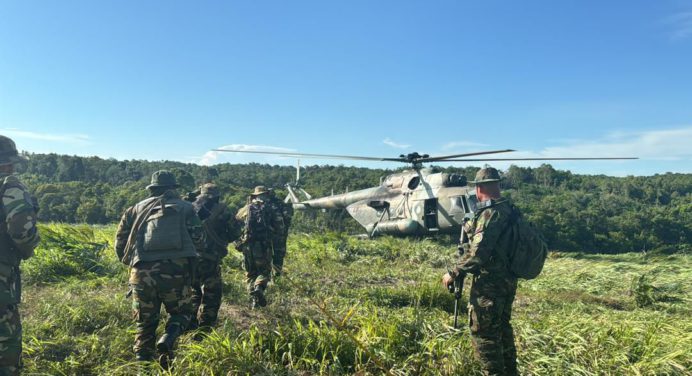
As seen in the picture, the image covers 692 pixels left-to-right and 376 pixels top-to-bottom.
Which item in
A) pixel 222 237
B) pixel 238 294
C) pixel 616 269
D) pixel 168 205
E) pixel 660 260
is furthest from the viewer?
pixel 660 260

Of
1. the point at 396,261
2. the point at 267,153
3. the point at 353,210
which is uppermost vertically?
the point at 267,153

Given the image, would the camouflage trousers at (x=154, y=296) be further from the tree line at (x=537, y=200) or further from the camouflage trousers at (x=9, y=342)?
the tree line at (x=537, y=200)

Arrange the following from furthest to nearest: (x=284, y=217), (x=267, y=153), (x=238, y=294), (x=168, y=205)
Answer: (x=267, y=153) → (x=284, y=217) → (x=238, y=294) → (x=168, y=205)

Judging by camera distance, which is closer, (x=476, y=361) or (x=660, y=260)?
(x=476, y=361)

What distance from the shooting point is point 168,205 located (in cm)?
414

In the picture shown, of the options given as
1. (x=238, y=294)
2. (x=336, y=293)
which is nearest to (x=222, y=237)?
(x=238, y=294)

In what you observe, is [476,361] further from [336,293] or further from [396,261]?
[396,261]

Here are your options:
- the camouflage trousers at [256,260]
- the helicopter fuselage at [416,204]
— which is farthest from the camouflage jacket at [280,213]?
the helicopter fuselage at [416,204]

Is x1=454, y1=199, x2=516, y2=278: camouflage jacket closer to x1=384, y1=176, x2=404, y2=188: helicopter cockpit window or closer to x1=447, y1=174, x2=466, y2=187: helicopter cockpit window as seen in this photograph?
x1=447, y1=174, x2=466, y2=187: helicopter cockpit window

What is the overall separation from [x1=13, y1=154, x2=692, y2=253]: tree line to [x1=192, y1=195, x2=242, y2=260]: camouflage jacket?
19.3 inches

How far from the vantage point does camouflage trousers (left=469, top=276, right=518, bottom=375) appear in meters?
3.41

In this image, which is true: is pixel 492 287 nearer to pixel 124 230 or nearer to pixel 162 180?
pixel 162 180

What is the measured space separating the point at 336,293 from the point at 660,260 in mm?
8528

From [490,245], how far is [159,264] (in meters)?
2.94
